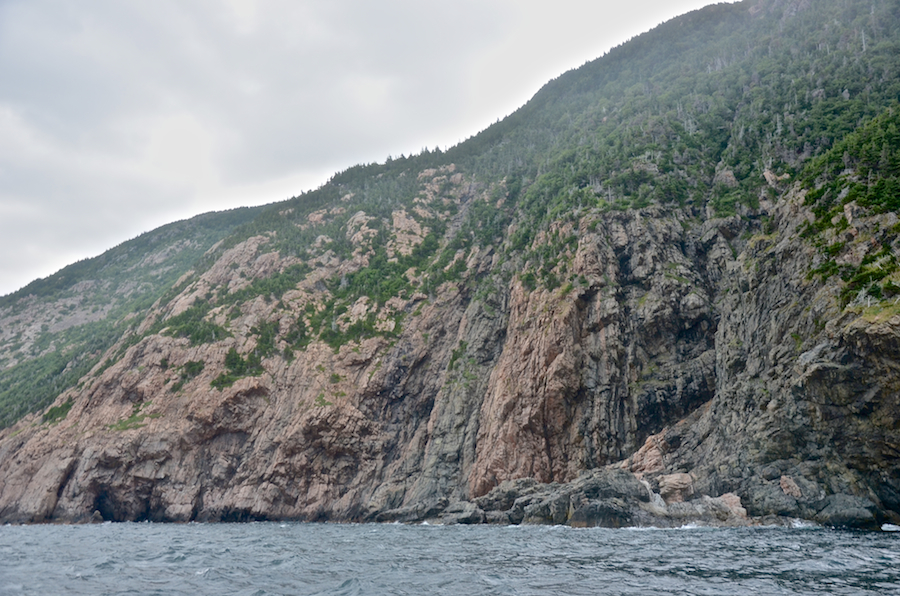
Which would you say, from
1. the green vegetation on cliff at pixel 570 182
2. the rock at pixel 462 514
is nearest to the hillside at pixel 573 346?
the rock at pixel 462 514

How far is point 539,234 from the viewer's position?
264 feet

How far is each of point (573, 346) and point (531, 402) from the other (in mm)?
7606

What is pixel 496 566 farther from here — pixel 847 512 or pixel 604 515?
pixel 847 512

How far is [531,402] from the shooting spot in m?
59.8

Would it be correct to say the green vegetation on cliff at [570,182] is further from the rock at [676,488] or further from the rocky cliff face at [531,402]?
the rock at [676,488]

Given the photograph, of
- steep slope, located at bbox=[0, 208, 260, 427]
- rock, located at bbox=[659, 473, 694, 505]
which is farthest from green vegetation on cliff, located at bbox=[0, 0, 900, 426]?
rock, located at bbox=[659, 473, 694, 505]

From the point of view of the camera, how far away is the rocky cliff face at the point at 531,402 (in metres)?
37.3

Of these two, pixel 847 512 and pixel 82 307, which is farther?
pixel 82 307

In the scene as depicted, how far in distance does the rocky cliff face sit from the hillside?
0.25 m

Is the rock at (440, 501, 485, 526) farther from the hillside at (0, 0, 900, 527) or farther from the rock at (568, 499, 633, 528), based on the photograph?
the rock at (568, 499, 633, 528)

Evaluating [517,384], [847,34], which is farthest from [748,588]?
[847,34]

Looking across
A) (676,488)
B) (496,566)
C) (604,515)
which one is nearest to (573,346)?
(676,488)

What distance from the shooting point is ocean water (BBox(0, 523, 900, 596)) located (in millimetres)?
17891

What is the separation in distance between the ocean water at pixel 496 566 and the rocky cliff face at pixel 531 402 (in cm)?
862
